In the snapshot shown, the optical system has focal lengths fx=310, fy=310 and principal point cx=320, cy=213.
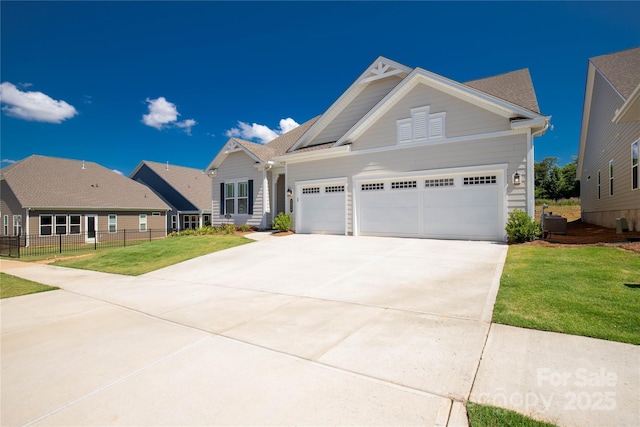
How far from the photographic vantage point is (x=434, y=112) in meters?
11.8

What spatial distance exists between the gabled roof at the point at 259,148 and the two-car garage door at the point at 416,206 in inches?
161

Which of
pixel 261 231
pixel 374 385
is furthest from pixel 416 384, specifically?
pixel 261 231

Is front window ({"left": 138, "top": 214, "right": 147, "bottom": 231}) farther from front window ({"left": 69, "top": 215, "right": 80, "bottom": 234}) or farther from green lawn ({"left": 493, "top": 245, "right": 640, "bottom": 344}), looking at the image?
green lawn ({"left": 493, "top": 245, "right": 640, "bottom": 344})

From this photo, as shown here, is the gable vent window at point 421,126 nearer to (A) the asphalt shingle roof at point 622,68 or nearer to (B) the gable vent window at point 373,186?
(B) the gable vent window at point 373,186

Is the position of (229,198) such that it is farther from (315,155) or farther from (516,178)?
(516,178)

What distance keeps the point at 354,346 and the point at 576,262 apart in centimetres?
610

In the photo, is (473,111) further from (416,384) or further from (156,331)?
(156,331)

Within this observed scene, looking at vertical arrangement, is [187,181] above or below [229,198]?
above

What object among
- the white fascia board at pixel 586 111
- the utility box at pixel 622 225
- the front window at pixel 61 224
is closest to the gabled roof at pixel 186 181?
A: the front window at pixel 61 224

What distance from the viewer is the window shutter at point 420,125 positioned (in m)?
12.0

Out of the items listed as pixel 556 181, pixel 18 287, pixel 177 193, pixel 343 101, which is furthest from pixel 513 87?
pixel 556 181

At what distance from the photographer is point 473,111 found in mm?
11094

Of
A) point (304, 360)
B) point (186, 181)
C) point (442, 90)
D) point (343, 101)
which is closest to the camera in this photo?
point (304, 360)

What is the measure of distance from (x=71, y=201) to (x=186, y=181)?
11051mm
